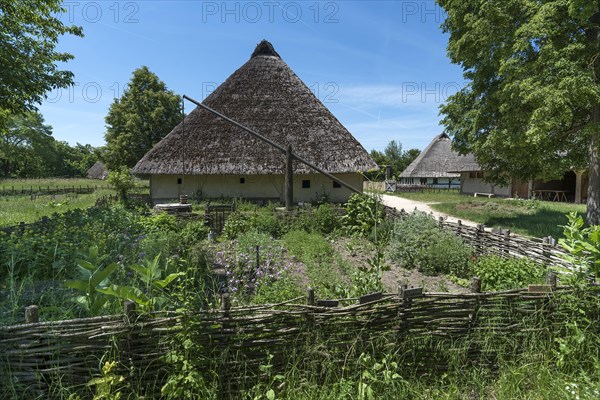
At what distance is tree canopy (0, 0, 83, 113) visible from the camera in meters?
7.97

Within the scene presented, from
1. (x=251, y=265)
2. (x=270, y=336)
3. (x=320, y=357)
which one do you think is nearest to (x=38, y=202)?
(x=251, y=265)

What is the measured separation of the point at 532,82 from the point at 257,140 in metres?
10.8

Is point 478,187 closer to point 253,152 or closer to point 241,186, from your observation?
point 253,152

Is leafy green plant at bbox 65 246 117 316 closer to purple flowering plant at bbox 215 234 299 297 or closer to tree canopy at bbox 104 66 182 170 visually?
purple flowering plant at bbox 215 234 299 297

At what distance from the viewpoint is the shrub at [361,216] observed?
28.8 feet

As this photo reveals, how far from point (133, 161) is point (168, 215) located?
2234cm

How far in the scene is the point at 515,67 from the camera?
375 inches

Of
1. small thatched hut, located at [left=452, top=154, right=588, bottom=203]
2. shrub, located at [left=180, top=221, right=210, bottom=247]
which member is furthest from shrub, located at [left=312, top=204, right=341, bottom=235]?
small thatched hut, located at [left=452, top=154, right=588, bottom=203]

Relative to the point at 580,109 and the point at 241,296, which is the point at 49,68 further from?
the point at 580,109

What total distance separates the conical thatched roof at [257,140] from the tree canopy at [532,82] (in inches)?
209

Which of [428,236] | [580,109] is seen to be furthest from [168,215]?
[580,109]

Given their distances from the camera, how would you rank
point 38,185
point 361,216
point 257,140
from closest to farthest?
point 361,216 → point 257,140 → point 38,185

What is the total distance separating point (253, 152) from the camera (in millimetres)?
14586

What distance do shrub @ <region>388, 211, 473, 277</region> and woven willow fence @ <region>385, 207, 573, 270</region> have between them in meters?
0.49
